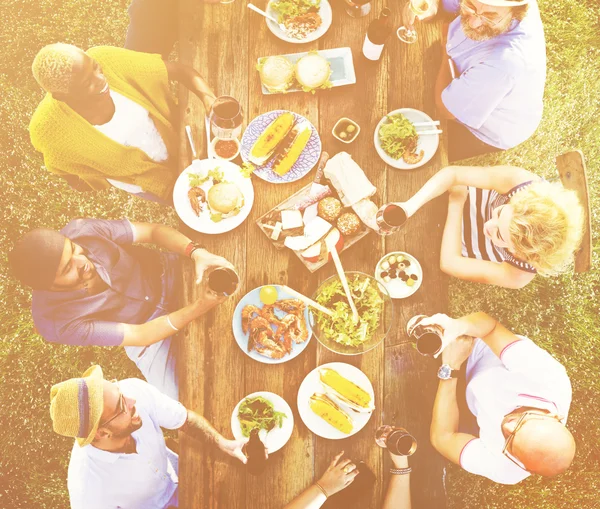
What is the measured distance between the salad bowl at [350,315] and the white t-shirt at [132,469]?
937 mm

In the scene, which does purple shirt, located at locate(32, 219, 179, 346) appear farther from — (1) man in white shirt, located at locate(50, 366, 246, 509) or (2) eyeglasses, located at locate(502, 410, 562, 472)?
(2) eyeglasses, located at locate(502, 410, 562, 472)

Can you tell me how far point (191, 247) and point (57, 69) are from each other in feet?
3.66

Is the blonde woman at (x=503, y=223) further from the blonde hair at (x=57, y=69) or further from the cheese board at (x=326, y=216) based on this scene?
the blonde hair at (x=57, y=69)

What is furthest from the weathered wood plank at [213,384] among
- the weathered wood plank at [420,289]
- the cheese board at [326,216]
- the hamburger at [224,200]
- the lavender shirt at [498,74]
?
the lavender shirt at [498,74]

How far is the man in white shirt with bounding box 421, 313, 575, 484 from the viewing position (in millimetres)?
2277

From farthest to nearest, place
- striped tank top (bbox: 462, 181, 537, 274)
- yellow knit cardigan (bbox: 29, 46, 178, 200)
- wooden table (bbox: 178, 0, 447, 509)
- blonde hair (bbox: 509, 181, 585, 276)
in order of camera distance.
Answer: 1. striped tank top (bbox: 462, 181, 537, 274)
2. yellow knit cardigan (bbox: 29, 46, 178, 200)
3. wooden table (bbox: 178, 0, 447, 509)
4. blonde hair (bbox: 509, 181, 585, 276)

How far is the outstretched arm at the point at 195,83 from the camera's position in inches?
92.4

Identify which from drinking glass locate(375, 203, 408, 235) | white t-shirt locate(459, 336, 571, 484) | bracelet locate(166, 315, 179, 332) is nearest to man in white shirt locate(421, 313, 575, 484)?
white t-shirt locate(459, 336, 571, 484)

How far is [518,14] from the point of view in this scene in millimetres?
2250

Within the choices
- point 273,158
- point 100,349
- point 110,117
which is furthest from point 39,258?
point 273,158

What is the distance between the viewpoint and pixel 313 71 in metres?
2.36

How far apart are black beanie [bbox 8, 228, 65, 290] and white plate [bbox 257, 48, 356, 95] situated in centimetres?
136

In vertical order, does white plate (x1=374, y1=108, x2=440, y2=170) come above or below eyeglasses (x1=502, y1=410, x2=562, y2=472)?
above

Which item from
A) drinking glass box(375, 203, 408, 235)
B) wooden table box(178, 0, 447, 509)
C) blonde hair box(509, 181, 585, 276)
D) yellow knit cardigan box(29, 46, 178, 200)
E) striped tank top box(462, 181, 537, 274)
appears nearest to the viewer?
blonde hair box(509, 181, 585, 276)
